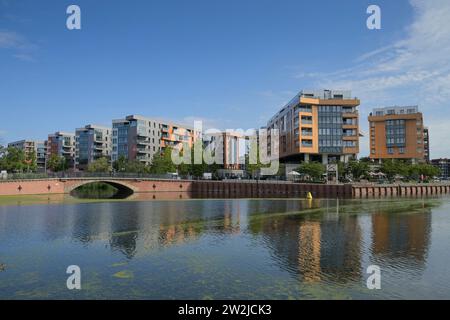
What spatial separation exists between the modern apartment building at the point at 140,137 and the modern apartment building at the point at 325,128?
54.0 m

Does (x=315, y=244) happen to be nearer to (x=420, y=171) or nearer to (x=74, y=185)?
(x=74, y=185)

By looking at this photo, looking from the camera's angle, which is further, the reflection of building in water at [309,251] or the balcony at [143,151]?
the balcony at [143,151]

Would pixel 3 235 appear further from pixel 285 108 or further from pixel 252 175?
pixel 285 108

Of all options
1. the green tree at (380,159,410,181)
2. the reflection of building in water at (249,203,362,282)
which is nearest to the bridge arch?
the reflection of building in water at (249,203,362,282)

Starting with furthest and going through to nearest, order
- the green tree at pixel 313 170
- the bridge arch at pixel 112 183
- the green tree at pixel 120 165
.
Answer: the green tree at pixel 120 165 < the green tree at pixel 313 170 < the bridge arch at pixel 112 183

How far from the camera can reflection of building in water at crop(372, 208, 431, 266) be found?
25000mm

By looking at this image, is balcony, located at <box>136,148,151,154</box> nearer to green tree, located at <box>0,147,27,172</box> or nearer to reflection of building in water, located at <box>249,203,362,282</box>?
green tree, located at <box>0,147,27,172</box>

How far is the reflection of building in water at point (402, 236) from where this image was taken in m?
25.0

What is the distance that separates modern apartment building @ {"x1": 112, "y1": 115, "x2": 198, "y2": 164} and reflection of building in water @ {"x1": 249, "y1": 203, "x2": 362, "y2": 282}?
11887 cm

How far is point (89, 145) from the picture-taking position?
182625mm

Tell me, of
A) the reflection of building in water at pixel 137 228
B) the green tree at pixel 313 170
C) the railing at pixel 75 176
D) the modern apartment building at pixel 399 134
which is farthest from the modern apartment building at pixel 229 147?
the reflection of building in water at pixel 137 228

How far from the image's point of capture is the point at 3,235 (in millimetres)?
30594

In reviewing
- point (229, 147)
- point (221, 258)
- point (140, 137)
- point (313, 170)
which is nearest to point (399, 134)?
point (313, 170)

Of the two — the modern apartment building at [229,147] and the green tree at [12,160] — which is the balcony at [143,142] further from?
the green tree at [12,160]
